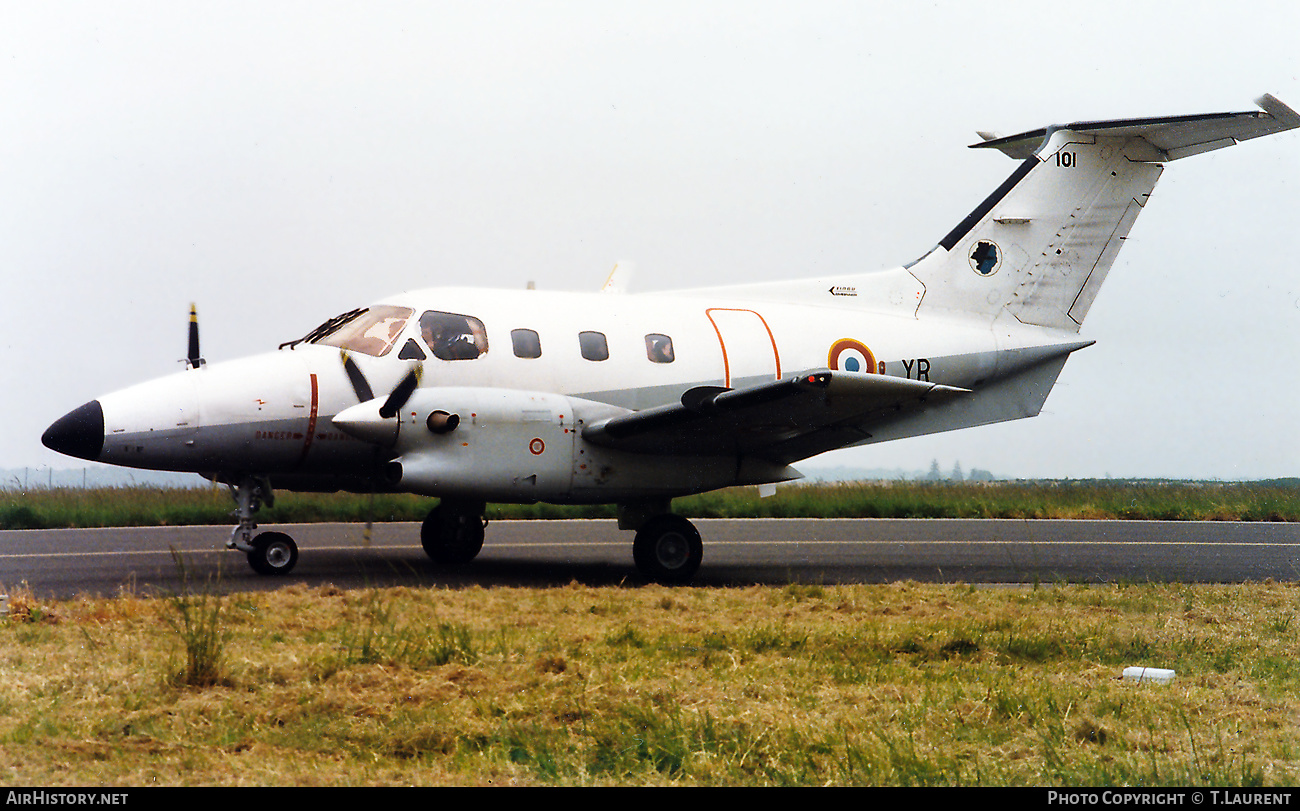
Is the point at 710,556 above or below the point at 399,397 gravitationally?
below

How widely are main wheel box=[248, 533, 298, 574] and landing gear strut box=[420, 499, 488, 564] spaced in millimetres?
2038

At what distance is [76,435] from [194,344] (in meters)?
1.77

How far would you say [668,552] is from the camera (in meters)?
11.7

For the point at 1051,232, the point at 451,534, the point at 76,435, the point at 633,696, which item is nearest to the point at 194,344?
the point at 76,435

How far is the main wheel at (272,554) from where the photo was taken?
11211 mm

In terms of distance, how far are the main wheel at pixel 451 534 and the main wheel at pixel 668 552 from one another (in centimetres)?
243

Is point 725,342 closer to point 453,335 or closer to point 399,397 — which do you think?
point 453,335

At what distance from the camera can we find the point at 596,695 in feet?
18.7

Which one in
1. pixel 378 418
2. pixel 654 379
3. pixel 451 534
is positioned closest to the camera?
pixel 378 418

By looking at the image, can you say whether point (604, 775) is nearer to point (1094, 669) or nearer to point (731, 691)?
point (731, 691)

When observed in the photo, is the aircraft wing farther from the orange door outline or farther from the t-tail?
the t-tail

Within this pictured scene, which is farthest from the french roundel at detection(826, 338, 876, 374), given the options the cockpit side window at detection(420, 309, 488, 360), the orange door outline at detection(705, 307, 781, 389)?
the cockpit side window at detection(420, 309, 488, 360)

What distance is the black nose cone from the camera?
988 cm
